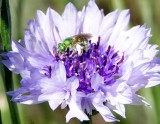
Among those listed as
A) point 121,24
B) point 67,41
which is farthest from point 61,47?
point 121,24

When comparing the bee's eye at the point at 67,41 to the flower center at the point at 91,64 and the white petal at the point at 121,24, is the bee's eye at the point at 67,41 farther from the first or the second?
the white petal at the point at 121,24

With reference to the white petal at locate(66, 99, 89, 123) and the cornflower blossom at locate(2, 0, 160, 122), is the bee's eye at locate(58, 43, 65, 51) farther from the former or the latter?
the white petal at locate(66, 99, 89, 123)

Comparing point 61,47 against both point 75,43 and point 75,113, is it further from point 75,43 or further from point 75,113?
point 75,113

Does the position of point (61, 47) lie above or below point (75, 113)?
above

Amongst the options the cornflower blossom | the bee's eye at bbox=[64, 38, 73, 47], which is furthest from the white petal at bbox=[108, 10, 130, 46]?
the bee's eye at bbox=[64, 38, 73, 47]

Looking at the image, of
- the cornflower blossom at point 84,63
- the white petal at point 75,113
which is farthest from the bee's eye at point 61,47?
the white petal at point 75,113

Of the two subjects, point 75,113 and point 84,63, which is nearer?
point 75,113

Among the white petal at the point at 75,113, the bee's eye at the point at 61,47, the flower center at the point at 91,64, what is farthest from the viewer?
the bee's eye at the point at 61,47

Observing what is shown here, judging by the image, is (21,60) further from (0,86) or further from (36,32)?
(0,86)
